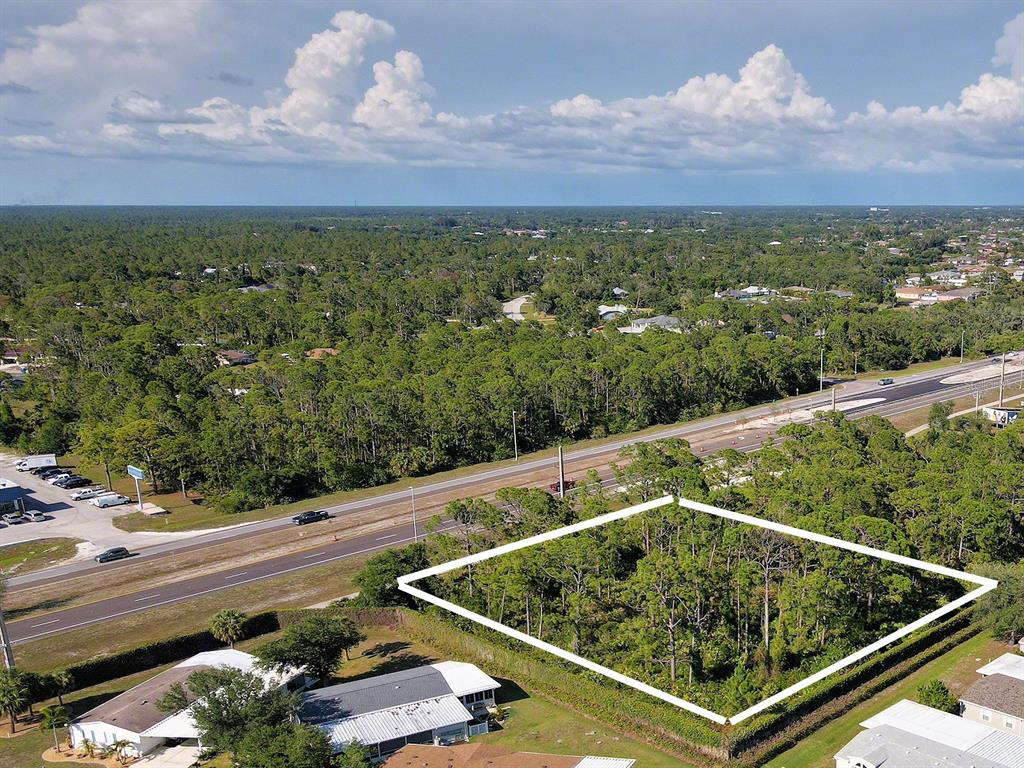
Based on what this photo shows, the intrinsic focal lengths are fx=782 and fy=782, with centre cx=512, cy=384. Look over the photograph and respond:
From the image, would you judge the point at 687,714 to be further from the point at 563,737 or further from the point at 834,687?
the point at 834,687

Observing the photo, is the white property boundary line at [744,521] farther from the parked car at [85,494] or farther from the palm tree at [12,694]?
the parked car at [85,494]

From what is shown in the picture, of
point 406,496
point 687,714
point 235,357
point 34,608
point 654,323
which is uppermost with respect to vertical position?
point 654,323

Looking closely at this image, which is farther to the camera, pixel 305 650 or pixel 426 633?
pixel 426 633

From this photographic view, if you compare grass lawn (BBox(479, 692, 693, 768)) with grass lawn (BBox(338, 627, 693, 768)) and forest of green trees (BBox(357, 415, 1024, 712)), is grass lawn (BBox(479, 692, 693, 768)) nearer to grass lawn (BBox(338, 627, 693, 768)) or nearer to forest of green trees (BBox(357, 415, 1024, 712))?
grass lawn (BBox(338, 627, 693, 768))

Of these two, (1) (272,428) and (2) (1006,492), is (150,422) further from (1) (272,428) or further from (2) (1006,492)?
(2) (1006,492)

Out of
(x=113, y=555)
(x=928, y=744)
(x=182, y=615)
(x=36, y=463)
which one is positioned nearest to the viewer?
(x=928, y=744)

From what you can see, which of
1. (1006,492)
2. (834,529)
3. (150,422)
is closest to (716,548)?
(834,529)

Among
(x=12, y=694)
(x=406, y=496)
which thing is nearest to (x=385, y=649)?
(x=12, y=694)
